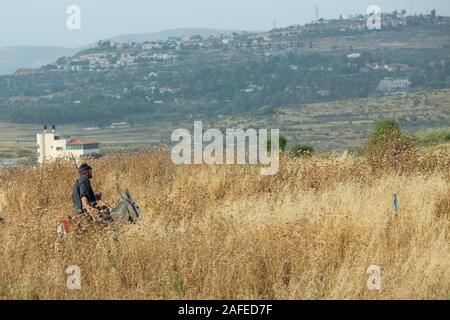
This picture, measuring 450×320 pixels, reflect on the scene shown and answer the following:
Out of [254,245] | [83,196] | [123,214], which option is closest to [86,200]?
[83,196]

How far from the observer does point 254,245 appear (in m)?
8.55

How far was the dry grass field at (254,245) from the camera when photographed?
7.73m

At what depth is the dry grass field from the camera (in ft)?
25.4

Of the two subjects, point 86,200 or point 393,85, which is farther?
point 393,85

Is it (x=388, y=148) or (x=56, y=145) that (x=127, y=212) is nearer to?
(x=388, y=148)

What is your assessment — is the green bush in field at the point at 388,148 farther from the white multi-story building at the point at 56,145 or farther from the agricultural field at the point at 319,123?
the agricultural field at the point at 319,123

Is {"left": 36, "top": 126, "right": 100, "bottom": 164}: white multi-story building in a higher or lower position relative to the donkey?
lower

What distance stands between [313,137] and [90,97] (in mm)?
66765

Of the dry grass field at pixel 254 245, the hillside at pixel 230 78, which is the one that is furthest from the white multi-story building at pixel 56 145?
the hillside at pixel 230 78

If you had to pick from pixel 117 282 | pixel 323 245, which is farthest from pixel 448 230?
pixel 117 282

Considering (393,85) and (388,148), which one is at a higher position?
(388,148)

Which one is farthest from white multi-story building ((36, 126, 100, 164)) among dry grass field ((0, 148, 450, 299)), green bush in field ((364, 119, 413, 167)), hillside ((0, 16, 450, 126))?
hillside ((0, 16, 450, 126))

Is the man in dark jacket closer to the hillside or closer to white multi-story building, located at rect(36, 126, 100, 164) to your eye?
white multi-story building, located at rect(36, 126, 100, 164)
